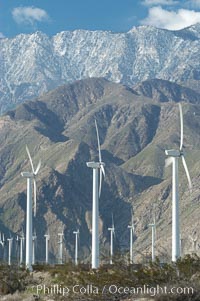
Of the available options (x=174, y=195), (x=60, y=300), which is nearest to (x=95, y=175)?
(x=174, y=195)

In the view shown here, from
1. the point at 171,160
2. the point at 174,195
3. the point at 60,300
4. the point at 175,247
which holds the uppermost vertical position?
the point at 171,160

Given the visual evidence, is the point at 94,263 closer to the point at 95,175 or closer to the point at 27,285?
the point at 95,175

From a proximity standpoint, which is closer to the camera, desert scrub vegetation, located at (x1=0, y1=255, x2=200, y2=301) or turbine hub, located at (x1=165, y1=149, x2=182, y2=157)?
desert scrub vegetation, located at (x1=0, y1=255, x2=200, y2=301)

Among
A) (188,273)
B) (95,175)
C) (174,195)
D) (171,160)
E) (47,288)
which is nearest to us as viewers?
(188,273)

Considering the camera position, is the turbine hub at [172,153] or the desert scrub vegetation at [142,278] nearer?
the desert scrub vegetation at [142,278]

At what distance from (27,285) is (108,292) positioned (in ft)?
36.5

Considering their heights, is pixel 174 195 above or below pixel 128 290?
above

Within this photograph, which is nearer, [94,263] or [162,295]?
[162,295]

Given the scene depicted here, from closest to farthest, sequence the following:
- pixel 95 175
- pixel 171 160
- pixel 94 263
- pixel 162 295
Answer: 1. pixel 162 295
2. pixel 171 160
3. pixel 94 263
4. pixel 95 175

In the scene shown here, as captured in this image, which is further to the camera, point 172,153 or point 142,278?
point 172,153

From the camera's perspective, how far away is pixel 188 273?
30922 mm

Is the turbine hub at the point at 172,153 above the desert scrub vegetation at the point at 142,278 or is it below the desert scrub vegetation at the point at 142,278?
above

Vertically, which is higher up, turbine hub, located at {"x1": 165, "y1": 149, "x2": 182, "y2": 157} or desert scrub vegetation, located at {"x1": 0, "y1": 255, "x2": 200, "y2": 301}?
turbine hub, located at {"x1": 165, "y1": 149, "x2": 182, "y2": 157}

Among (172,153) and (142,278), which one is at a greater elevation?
(172,153)
